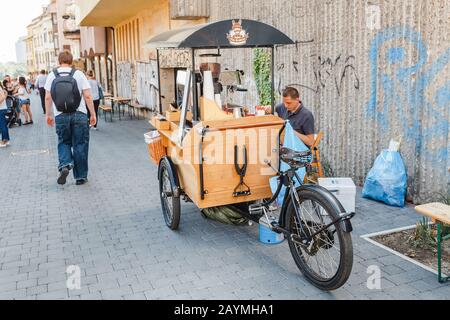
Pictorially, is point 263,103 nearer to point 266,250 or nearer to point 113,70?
point 266,250

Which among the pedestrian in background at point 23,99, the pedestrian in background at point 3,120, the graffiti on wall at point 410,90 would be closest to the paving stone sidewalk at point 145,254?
the graffiti on wall at point 410,90

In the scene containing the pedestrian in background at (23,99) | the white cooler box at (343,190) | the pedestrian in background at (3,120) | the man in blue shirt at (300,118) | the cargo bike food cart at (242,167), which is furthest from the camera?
the pedestrian in background at (23,99)

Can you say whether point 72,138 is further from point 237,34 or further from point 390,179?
point 390,179

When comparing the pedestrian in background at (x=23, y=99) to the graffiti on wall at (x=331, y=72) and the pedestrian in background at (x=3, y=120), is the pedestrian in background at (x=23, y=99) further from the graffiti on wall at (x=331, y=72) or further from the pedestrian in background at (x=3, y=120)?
the graffiti on wall at (x=331, y=72)

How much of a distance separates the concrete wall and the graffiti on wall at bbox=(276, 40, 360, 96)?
0.05 feet

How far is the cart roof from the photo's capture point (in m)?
4.96

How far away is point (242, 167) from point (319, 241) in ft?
3.79

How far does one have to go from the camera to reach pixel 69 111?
7637mm

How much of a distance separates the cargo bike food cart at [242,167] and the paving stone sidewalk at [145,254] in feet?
1.10

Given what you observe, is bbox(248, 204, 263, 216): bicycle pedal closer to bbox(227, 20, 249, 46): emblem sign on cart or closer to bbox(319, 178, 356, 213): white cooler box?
bbox(319, 178, 356, 213): white cooler box

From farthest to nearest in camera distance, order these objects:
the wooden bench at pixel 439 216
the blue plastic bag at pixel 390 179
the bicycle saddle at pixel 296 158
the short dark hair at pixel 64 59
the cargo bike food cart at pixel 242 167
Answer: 1. the short dark hair at pixel 64 59
2. the blue plastic bag at pixel 390 179
3. the bicycle saddle at pixel 296 158
4. the cargo bike food cart at pixel 242 167
5. the wooden bench at pixel 439 216

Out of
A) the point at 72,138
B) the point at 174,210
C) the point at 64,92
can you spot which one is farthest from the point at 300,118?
the point at 72,138

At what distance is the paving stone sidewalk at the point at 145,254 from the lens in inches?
161

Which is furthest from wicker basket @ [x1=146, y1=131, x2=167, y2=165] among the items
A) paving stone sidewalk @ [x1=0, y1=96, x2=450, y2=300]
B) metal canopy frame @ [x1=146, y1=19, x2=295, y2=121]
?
metal canopy frame @ [x1=146, y1=19, x2=295, y2=121]
